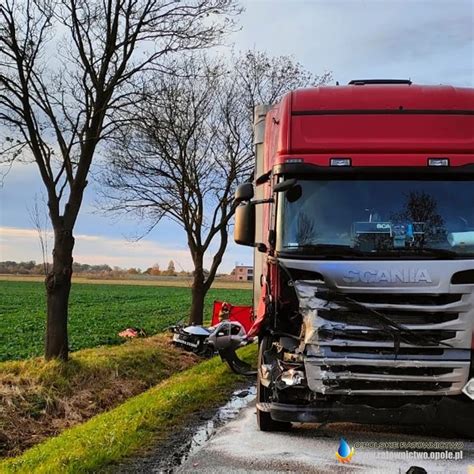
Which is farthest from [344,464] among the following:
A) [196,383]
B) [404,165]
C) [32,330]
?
[32,330]

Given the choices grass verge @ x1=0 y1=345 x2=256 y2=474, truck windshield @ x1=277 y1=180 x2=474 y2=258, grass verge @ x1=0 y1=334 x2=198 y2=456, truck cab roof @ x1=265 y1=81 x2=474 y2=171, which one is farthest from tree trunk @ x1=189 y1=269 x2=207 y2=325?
truck windshield @ x1=277 y1=180 x2=474 y2=258

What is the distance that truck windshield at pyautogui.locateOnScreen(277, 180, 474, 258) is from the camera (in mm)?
6102

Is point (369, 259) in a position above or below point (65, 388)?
above

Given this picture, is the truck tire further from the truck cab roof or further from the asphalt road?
the truck cab roof

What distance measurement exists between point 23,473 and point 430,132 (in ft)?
17.1

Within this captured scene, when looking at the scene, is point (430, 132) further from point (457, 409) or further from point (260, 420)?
point (260, 420)

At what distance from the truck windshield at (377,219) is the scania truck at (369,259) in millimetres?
11

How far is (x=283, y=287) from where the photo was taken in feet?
20.8

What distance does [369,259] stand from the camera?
6012 mm

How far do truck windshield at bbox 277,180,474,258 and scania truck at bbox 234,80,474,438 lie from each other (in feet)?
0.04

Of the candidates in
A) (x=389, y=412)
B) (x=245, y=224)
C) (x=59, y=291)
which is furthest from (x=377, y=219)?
(x=59, y=291)

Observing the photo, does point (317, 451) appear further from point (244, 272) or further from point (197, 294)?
point (244, 272)

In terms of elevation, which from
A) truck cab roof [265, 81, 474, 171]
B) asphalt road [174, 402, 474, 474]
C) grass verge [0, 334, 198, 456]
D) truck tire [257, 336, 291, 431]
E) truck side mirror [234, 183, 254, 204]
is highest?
truck cab roof [265, 81, 474, 171]

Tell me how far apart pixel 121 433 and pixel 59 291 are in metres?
6.05
